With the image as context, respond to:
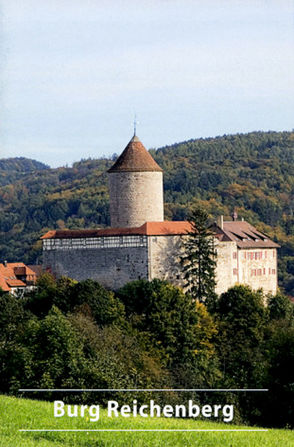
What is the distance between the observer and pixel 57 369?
34812mm

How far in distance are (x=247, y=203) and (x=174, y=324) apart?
81617mm

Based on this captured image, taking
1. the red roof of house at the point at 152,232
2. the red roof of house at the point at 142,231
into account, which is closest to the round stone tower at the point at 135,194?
the red roof of house at the point at 152,232

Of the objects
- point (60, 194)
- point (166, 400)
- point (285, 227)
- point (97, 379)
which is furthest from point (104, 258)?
point (60, 194)

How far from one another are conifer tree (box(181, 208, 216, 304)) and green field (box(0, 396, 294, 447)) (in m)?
24.4

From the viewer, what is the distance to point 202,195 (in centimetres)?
13225

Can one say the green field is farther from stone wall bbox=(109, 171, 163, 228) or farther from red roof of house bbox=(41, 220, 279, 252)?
stone wall bbox=(109, 171, 163, 228)

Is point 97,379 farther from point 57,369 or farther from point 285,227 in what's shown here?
point 285,227

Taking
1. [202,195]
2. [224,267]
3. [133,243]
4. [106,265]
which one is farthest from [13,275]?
[202,195]

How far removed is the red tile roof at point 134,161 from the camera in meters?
51.9

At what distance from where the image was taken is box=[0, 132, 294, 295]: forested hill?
11988 centimetres

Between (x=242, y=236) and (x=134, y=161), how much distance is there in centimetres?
875

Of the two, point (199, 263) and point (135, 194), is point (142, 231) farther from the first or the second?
point (199, 263)

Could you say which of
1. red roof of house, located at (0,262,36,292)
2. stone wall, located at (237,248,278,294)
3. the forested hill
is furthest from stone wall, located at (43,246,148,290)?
the forested hill

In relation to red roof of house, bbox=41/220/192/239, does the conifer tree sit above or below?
below
